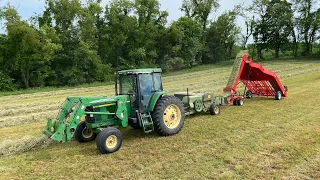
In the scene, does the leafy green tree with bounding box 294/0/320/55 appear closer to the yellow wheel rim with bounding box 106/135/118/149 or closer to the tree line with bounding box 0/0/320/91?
the tree line with bounding box 0/0/320/91

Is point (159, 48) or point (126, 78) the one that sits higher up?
point (159, 48)

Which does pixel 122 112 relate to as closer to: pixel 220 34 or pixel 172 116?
pixel 172 116

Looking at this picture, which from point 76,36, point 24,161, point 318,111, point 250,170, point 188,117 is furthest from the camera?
point 76,36

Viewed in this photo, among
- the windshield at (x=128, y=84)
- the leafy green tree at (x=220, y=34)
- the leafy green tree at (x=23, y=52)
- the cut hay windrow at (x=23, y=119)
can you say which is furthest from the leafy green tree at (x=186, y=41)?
the windshield at (x=128, y=84)

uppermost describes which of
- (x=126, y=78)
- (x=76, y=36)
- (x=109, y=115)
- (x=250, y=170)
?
(x=76, y=36)

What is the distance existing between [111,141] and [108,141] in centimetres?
8

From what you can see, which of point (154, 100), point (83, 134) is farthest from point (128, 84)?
point (83, 134)

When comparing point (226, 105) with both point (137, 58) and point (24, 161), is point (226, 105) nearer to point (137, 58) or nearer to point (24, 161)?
point (24, 161)

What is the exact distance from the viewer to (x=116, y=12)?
34000 mm

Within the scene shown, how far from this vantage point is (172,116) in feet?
22.4

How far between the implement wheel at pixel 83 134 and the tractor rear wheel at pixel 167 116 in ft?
5.79

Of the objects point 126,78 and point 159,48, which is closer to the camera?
point 126,78

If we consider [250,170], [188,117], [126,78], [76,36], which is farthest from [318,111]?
[76,36]

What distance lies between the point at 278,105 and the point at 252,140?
4.43 m
